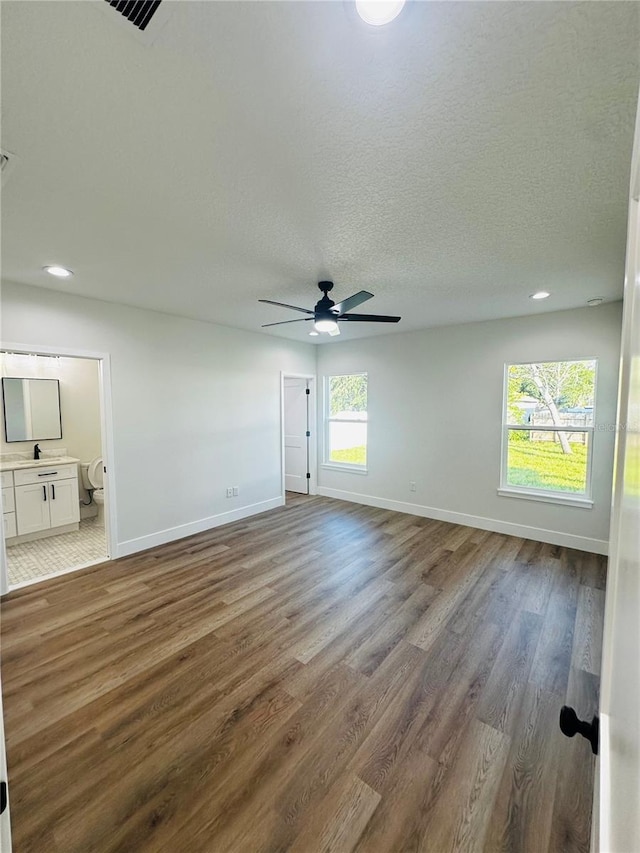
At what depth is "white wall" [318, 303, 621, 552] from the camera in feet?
12.0

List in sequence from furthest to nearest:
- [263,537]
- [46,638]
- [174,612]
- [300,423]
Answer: [300,423], [263,537], [174,612], [46,638]

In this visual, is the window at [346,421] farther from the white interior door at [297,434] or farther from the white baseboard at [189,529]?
the white baseboard at [189,529]

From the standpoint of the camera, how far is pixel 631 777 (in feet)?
1.36

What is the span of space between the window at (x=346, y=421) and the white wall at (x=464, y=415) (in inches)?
7.7

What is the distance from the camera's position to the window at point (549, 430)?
3762mm

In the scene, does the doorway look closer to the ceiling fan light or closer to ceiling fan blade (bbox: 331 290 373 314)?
the ceiling fan light

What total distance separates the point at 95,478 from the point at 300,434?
3133 mm

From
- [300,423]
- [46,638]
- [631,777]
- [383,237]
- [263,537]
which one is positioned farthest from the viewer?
[300,423]

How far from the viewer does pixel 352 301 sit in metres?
2.63

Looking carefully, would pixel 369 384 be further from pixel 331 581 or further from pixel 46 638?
pixel 46 638

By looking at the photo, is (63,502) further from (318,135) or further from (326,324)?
(318,135)

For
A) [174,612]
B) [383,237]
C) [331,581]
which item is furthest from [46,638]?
[383,237]

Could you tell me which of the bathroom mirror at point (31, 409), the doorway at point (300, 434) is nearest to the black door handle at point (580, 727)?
the doorway at point (300, 434)

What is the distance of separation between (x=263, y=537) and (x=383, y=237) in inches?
133
